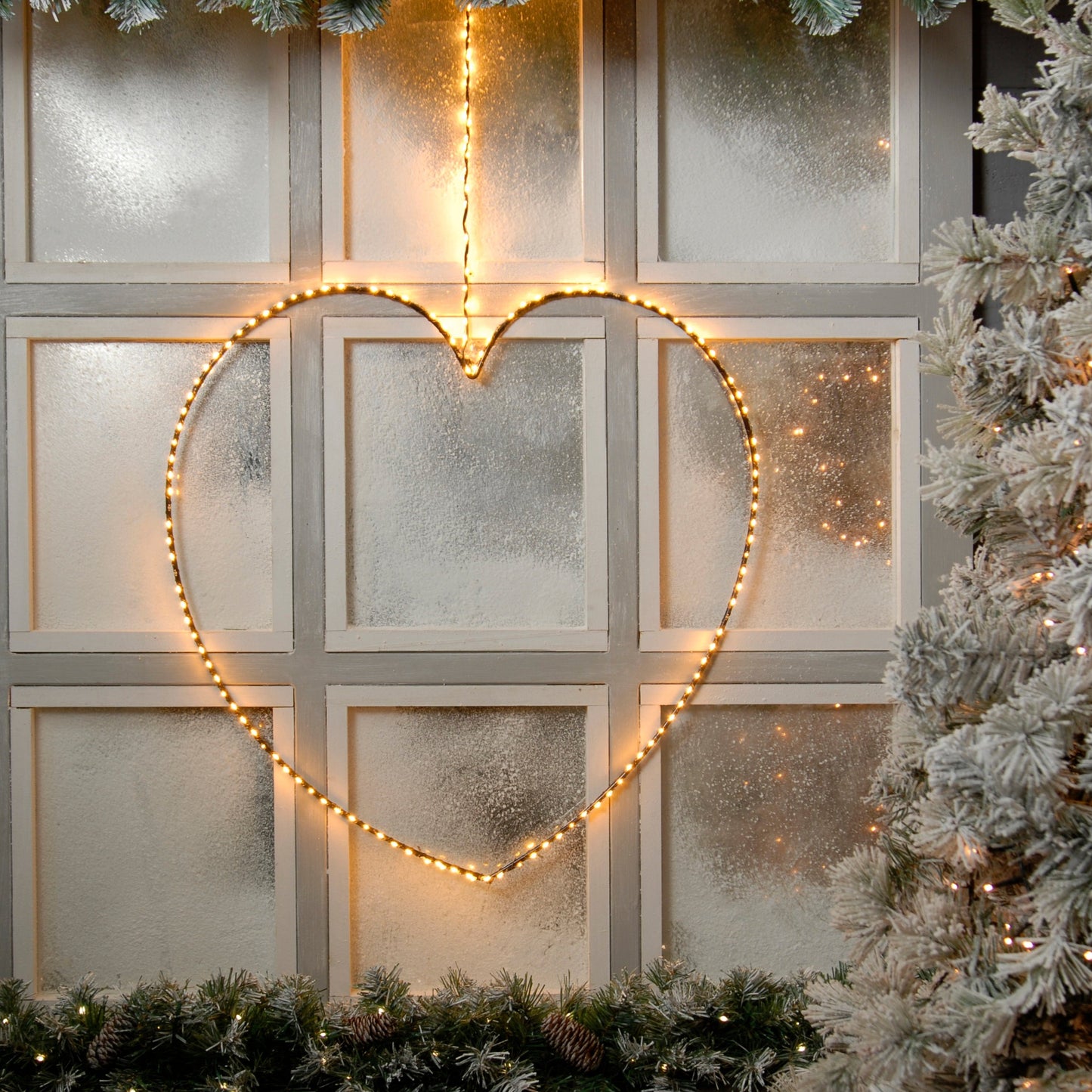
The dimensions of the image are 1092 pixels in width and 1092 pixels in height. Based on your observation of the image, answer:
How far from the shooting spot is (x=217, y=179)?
1708mm

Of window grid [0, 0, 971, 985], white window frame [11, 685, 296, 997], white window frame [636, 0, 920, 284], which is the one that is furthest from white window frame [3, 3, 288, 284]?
white window frame [11, 685, 296, 997]

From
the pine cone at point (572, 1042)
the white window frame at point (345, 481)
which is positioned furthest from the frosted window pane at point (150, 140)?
the pine cone at point (572, 1042)

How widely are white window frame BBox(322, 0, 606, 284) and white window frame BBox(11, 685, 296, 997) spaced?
0.84 metres

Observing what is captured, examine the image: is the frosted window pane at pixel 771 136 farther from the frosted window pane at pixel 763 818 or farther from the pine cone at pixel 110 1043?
the pine cone at pixel 110 1043

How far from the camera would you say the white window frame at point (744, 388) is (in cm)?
169

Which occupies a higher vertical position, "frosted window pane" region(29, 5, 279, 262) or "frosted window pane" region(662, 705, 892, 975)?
"frosted window pane" region(29, 5, 279, 262)

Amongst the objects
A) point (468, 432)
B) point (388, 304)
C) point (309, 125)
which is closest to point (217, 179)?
point (309, 125)

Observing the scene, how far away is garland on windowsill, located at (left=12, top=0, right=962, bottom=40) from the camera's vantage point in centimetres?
153

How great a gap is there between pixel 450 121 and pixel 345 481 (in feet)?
2.39

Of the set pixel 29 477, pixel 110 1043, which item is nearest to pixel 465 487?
pixel 29 477

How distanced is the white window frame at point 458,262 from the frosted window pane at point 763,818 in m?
0.92

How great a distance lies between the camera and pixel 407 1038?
5.15 ft

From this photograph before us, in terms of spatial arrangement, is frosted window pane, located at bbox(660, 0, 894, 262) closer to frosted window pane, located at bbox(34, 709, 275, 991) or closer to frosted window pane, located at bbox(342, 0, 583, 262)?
frosted window pane, located at bbox(342, 0, 583, 262)

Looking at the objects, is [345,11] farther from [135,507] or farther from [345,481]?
[135,507]
